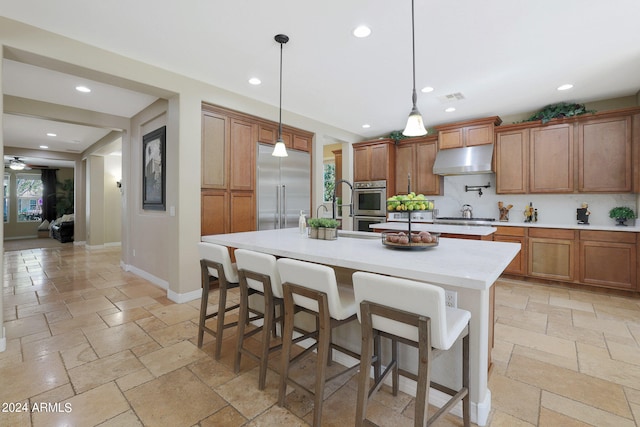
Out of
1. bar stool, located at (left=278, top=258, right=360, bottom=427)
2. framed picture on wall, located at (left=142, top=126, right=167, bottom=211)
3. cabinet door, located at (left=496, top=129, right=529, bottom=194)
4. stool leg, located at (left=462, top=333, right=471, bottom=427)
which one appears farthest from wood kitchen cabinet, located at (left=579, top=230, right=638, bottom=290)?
framed picture on wall, located at (left=142, top=126, right=167, bottom=211)

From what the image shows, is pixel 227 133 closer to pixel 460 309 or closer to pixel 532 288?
pixel 460 309

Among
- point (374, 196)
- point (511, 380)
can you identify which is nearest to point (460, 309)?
point (511, 380)

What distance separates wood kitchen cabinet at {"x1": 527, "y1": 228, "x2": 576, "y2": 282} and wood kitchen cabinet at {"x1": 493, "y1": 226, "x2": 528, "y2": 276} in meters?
0.06

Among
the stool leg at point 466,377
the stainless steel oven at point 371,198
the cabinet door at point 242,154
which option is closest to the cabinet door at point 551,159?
the stainless steel oven at point 371,198

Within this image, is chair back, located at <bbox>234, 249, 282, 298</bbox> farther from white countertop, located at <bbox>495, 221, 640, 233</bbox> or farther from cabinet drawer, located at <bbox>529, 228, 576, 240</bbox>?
cabinet drawer, located at <bbox>529, 228, 576, 240</bbox>

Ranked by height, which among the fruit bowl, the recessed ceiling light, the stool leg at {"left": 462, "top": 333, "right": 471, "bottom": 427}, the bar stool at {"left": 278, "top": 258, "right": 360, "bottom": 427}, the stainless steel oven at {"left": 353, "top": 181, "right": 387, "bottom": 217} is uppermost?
the recessed ceiling light

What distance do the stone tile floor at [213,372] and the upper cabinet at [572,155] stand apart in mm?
1607

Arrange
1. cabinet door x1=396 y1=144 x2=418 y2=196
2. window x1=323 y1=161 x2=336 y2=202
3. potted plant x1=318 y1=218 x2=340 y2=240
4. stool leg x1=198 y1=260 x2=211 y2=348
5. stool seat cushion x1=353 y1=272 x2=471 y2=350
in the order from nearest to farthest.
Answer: stool seat cushion x1=353 y1=272 x2=471 y2=350, stool leg x1=198 y1=260 x2=211 y2=348, potted plant x1=318 y1=218 x2=340 y2=240, cabinet door x1=396 y1=144 x2=418 y2=196, window x1=323 y1=161 x2=336 y2=202

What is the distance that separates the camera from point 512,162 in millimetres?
4641

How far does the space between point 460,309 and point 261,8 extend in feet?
8.11

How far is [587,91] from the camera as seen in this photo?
388 centimetres

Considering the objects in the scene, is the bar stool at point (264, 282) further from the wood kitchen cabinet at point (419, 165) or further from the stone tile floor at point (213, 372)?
the wood kitchen cabinet at point (419, 165)

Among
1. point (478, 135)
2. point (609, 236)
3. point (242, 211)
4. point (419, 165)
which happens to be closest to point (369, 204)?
point (419, 165)

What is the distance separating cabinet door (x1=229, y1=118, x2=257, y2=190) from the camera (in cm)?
402
